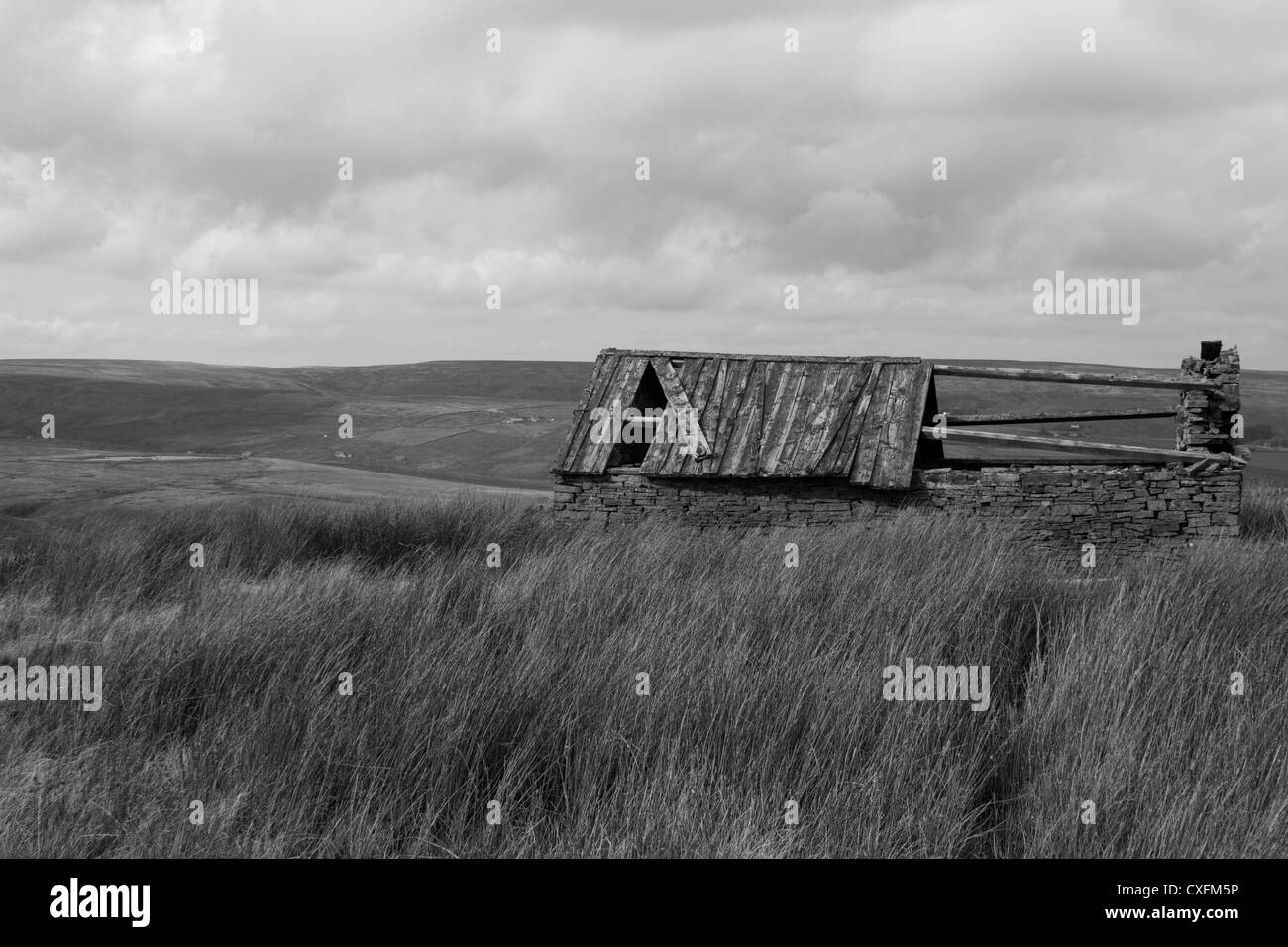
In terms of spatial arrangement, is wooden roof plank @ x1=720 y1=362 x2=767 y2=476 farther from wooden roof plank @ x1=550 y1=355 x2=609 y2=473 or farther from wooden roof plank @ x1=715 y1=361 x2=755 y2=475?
wooden roof plank @ x1=550 y1=355 x2=609 y2=473

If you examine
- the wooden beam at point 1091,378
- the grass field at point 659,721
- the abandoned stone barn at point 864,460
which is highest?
the wooden beam at point 1091,378

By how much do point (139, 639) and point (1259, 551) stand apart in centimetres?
915

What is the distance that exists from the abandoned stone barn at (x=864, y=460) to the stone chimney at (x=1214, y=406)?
0.06 feet

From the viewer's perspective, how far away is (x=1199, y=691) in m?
5.47

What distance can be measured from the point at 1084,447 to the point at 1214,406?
5.67 feet

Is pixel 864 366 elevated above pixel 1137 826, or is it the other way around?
pixel 864 366

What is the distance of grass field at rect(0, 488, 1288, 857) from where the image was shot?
4145mm

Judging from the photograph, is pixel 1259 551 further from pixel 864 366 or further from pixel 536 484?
pixel 536 484

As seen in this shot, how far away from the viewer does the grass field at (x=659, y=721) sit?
4.14 meters

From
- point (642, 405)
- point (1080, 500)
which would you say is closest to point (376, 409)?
point (642, 405)

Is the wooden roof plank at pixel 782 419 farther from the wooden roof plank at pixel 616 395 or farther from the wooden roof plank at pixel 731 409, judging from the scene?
the wooden roof plank at pixel 616 395

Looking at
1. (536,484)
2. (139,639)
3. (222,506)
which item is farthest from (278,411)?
(139,639)

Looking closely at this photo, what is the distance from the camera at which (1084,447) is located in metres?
15.3

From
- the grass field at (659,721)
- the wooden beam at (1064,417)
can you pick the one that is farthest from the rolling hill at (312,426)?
the grass field at (659,721)
